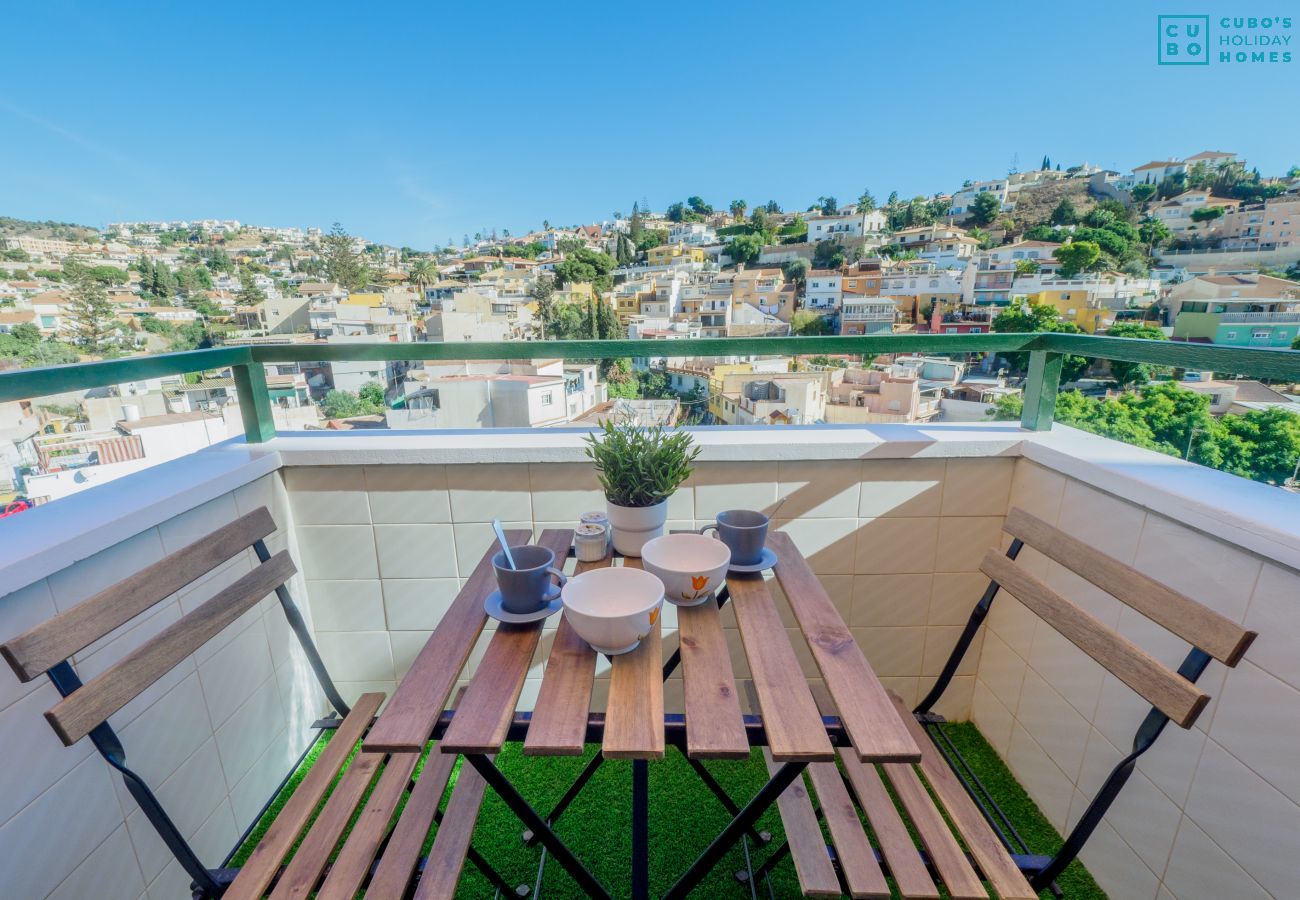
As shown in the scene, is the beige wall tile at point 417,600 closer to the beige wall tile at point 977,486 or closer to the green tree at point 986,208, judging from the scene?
the beige wall tile at point 977,486

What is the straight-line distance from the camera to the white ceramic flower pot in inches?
47.9

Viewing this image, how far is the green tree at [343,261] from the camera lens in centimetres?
2805

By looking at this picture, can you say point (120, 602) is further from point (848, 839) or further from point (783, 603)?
point (783, 603)

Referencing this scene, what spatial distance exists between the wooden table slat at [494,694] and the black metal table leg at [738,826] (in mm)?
372

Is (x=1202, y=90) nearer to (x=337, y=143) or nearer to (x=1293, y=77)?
(x=1293, y=77)

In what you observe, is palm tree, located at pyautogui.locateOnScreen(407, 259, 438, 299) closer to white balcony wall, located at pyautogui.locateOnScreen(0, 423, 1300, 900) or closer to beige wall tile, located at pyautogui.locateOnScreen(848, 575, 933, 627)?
white balcony wall, located at pyautogui.locateOnScreen(0, 423, 1300, 900)

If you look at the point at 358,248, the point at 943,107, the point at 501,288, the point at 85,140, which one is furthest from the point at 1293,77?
the point at 85,140

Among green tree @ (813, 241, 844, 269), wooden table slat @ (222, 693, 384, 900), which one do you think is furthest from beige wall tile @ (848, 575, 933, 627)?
green tree @ (813, 241, 844, 269)

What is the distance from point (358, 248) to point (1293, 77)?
4219cm

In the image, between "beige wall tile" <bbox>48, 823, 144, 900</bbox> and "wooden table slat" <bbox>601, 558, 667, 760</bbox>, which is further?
"beige wall tile" <bbox>48, 823, 144, 900</bbox>

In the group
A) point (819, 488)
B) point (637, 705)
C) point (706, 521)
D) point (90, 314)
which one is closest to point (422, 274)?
point (90, 314)

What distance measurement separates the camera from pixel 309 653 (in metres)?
1.40

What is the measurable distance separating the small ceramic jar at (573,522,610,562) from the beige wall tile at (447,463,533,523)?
0.59 meters

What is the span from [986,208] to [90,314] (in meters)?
51.9
